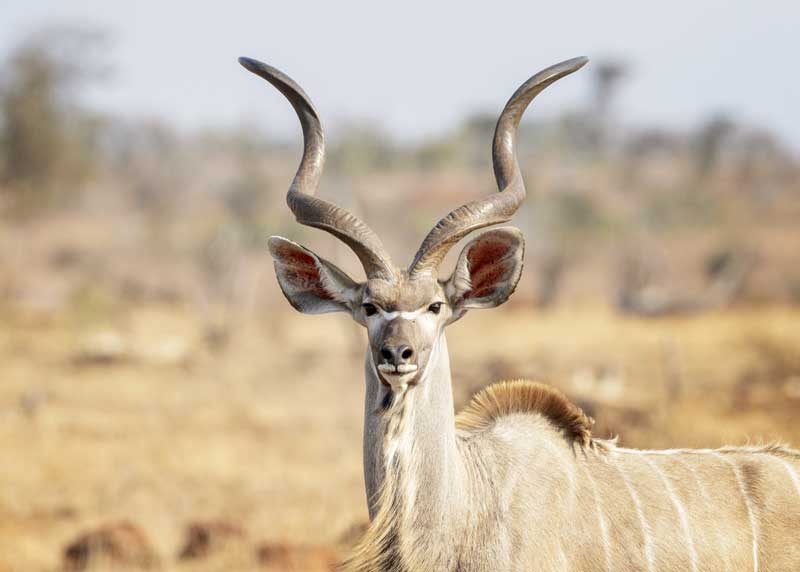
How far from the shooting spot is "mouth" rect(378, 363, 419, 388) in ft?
10.4

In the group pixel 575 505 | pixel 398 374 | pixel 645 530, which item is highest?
pixel 398 374

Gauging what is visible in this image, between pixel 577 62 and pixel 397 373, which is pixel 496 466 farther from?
pixel 577 62

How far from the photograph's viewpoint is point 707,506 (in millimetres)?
3486

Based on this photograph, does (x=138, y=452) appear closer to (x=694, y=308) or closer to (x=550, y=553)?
(x=550, y=553)

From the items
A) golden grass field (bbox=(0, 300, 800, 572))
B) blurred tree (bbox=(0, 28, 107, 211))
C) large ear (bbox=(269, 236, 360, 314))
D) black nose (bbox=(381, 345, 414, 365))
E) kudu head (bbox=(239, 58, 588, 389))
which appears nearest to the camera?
black nose (bbox=(381, 345, 414, 365))

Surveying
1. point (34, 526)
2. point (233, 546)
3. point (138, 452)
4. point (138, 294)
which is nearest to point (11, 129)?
point (138, 294)

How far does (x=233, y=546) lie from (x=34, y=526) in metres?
2.02

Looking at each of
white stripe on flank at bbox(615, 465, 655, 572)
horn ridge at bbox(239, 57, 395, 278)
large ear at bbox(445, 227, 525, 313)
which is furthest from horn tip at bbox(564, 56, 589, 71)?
white stripe on flank at bbox(615, 465, 655, 572)

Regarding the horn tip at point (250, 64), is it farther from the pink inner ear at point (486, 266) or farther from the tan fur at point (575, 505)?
the tan fur at point (575, 505)

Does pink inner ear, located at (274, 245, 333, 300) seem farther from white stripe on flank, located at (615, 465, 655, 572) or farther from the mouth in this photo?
white stripe on flank, located at (615, 465, 655, 572)

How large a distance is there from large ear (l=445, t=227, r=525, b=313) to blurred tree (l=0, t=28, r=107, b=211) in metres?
23.5

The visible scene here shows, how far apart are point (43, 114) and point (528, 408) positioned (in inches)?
1007

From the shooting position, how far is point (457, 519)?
11.0 feet

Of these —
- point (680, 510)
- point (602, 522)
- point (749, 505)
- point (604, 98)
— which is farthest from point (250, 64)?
point (604, 98)
